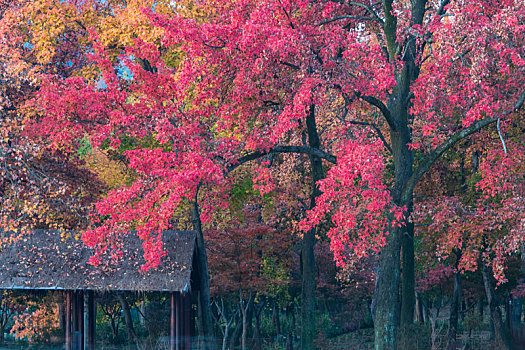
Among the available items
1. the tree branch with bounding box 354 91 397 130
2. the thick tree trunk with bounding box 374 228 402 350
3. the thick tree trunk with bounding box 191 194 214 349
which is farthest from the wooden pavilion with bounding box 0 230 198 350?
the tree branch with bounding box 354 91 397 130

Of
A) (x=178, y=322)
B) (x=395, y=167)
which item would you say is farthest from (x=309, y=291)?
(x=395, y=167)

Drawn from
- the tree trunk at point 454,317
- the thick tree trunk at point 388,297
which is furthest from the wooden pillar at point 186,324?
the tree trunk at point 454,317

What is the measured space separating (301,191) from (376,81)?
12.3m

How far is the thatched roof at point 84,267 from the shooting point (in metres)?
17.7

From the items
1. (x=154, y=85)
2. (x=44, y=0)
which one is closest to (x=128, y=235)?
(x=154, y=85)

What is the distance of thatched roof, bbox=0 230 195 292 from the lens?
17672mm

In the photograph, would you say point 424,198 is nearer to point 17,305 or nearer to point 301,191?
point 301,191

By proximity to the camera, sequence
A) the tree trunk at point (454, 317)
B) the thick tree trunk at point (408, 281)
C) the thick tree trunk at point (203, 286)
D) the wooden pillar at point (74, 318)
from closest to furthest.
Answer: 1. the wooden pillar at point (74, 318)
2. the thick tree trunk at point (408, 281)
3. the thick tree trunk at point (203, 286)
4. the tree trunk at point (454, 317)

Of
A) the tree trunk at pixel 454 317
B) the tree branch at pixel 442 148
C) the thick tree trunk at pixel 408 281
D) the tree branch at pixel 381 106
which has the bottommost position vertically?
the tree trunk at pixel 454 317

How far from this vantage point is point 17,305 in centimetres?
2828

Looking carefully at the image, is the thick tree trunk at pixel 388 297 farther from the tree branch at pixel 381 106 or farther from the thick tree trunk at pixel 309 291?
the thick tree trunk at pixel 309 291

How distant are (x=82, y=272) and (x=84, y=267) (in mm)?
189

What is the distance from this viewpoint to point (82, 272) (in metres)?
18.2

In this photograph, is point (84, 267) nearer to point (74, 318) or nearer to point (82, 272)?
point (82, 272)
